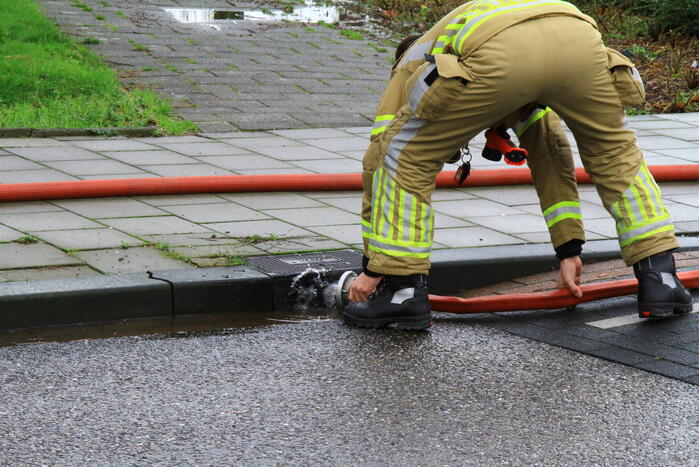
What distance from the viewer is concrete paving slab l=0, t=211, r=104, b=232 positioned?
541cm

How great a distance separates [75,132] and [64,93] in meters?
1.28

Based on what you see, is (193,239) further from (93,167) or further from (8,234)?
(93,167)

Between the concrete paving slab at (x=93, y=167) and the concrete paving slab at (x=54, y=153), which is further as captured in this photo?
the concrete paving slab at (x=54, y=153)

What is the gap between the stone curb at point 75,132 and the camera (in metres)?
7.67

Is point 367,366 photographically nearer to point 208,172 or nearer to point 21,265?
point 21,265

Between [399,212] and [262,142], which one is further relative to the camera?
[262,142]

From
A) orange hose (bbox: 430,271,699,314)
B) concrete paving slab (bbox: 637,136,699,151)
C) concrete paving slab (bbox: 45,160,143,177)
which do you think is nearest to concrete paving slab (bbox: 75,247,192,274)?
orange hose (bbox: 430,271,699,314)

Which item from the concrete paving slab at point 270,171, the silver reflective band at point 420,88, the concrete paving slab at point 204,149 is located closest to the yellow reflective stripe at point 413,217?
the silver reflective band at point 420,88

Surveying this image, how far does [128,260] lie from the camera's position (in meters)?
4.95

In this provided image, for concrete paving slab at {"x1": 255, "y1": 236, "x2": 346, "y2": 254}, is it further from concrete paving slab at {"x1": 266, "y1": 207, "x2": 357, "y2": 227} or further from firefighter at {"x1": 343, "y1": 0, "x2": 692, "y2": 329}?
firefighter at {"x1": 343, "y1": 0, "x2": 692, "y2": 329}

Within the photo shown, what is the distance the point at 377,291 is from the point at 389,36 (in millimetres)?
9865

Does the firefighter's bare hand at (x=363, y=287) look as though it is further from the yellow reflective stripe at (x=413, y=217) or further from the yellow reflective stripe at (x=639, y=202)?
the yellow reflective stripe at (x=639, y=202)

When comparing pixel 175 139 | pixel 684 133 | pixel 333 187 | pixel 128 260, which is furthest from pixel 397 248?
pixel 684 133

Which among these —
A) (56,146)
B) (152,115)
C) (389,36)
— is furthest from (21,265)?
(389,36)
